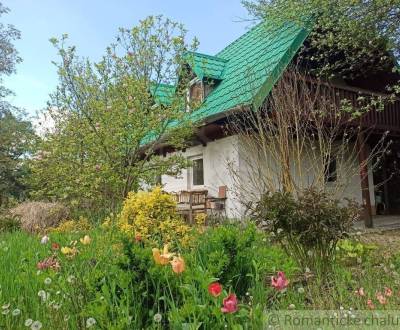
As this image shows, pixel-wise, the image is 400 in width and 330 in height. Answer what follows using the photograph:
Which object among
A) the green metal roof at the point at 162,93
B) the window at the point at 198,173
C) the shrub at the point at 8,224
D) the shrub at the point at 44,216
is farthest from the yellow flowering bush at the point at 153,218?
the window at the point at 198,173

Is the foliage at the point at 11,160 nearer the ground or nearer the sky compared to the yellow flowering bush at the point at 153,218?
nearer the sky

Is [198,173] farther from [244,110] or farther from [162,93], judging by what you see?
[244,110]

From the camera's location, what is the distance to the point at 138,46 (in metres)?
8.41

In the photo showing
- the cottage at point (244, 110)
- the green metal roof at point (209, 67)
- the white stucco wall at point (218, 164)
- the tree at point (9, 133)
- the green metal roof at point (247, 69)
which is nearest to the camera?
the green metal roof at point (247, 69)

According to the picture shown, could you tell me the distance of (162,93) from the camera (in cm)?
876

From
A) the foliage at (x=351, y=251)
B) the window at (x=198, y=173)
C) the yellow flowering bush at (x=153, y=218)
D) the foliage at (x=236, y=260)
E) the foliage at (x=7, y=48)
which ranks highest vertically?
the foliage at (x=7, y=48)

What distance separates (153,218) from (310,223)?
5.93 feet

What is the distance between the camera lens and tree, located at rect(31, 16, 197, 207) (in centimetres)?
778

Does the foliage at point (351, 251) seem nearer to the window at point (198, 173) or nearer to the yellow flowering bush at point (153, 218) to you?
the yellow flowering bush at point (153, 218)

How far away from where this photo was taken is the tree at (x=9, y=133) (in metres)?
18.4

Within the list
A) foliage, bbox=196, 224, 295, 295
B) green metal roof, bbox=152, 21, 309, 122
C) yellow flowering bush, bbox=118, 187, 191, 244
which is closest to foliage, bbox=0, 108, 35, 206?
green metal roof, bbox=152, 21, 309, 122

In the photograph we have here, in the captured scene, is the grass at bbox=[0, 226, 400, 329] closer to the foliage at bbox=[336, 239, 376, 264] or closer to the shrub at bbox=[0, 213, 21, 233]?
the foliage at bbox=[336, 239, 376, 264]

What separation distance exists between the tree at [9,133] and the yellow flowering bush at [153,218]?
14789 mm

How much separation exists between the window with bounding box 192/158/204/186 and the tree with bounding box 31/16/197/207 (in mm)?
3755
